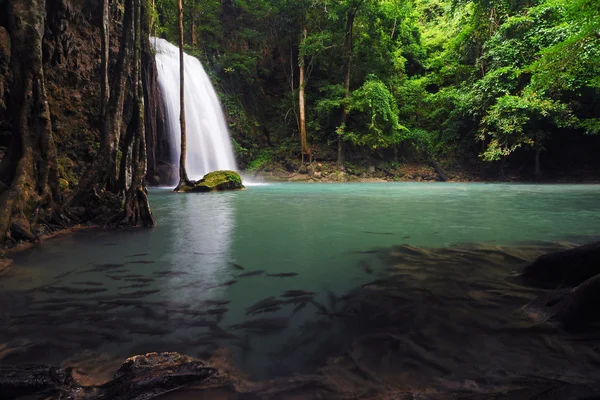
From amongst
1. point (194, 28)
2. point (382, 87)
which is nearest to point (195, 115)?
point (194, 28)

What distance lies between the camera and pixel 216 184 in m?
15.3

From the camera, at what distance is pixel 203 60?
23.3 meters

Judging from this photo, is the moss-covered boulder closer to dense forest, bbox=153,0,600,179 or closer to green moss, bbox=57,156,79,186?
green moss, bbox=57,156,79,186

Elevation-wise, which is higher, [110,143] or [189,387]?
[110,143]

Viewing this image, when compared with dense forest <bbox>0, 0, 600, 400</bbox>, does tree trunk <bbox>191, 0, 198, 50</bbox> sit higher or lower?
higher

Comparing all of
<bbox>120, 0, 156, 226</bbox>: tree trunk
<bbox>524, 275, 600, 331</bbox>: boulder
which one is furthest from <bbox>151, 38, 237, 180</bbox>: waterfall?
<bbox>524, 275, 600, 331</bbox>: boulder

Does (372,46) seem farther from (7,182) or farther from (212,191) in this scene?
(7,182)

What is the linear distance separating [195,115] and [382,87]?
12516 mm

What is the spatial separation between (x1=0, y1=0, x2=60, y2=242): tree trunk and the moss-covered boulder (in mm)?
8964

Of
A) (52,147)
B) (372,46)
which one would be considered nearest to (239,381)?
(52,147)

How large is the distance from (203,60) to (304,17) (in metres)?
7.91

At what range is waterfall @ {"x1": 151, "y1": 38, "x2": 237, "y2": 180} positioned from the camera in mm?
18609

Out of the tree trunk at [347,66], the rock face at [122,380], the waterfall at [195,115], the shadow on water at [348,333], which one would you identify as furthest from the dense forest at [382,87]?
the rock face at [122,380]

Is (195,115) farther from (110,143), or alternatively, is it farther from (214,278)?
(214,278)
